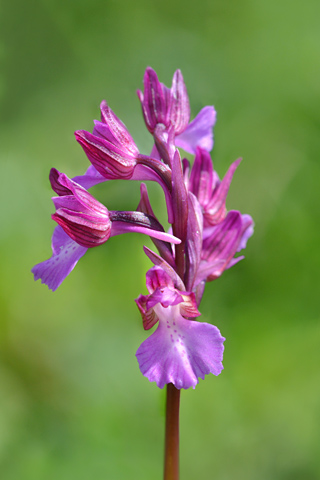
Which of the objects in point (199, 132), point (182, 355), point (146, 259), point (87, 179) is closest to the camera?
point (182, 355)

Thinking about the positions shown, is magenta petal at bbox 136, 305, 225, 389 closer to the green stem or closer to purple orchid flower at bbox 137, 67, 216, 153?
the green stem

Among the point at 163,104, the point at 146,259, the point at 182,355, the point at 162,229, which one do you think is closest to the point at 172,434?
the point at 182,355

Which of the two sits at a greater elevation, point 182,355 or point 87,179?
point 87,179

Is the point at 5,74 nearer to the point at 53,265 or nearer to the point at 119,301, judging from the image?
the point at 119,301

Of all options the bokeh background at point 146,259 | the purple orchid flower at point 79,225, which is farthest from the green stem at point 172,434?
the bokeh background at point 146,259

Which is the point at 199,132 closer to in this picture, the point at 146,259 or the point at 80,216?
the point at 80,216
